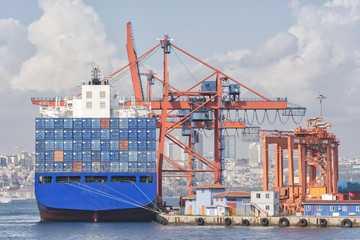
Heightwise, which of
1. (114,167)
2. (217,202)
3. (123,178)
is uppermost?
(114,167)

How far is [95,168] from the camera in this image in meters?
103

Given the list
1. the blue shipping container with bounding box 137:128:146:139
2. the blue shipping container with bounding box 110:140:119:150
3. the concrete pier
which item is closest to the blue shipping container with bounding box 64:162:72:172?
the blue shipping container with bounding box 110:140:119:150

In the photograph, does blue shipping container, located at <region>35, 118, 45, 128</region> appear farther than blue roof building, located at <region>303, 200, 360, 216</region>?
Yes

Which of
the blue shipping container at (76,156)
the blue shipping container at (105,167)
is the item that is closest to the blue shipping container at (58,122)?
the blue shipping container at (76,156)

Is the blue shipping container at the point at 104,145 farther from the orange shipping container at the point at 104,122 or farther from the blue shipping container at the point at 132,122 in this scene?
the blue shipping container at the point at 132,122

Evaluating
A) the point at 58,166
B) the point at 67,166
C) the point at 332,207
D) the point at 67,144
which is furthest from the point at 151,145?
the point at 332,207

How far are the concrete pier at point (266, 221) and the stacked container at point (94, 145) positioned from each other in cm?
919

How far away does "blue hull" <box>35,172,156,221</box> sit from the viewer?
101 meters

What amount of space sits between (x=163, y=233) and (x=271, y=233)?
11.3m

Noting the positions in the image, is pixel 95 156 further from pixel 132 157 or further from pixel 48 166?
pixel 48 166

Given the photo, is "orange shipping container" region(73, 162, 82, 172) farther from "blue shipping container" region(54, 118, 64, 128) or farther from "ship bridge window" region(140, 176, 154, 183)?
"ship bridge window" region(140, 176, 154, 183)

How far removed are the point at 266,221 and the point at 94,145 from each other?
23961 mm

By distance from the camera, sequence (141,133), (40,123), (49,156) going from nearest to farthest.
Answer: (49,156) < (141,133) < (40,123)

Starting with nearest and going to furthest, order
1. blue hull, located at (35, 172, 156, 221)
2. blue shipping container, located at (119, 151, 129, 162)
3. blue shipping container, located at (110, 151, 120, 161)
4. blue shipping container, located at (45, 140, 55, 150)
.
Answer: blue hull, located at (35, 172, 156, 221) < blue shipping container, located at (110, 151, 120, 161) < blue shipping container, located at (119, 151, 129, 162) < blue shipping container, located at (45, 140, 55, 150)
